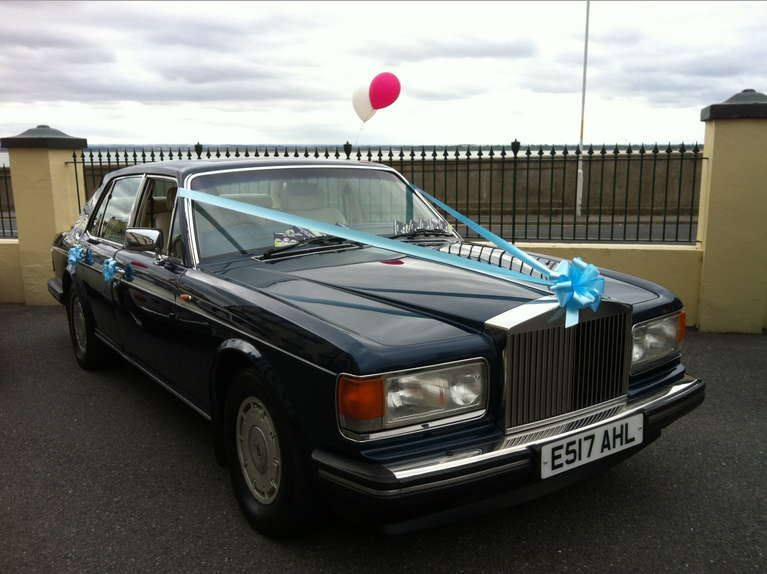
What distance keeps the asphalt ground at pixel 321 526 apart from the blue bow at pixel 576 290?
1.07m

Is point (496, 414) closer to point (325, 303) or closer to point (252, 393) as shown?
point (325, 303)

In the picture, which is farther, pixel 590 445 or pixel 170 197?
pixel 170 197

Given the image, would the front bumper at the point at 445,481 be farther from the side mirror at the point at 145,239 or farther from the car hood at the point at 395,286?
the side mirror at the point at 145,239

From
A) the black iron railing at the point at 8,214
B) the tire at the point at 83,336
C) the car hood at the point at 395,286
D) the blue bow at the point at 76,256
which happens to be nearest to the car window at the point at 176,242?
the car hood at the point at 395,286

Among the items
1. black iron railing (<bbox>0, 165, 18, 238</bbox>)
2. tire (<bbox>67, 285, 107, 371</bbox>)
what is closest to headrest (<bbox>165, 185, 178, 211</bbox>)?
tire (<bbox>67, 285, 107, 371</bbox>)

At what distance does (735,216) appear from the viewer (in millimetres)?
6664

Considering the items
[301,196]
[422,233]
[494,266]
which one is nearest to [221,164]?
[301,196]

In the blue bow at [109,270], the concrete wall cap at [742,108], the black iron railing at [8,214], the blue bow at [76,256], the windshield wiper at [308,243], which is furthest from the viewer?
the black iron railing at [8,214]

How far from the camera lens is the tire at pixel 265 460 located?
8.75 feet

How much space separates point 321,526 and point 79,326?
366cm

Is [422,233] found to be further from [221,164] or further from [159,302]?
[159,302]

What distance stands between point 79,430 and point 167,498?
51.2 inches

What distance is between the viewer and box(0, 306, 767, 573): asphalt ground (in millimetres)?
2863

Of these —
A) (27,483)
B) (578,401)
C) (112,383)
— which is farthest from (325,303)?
(112,383)
